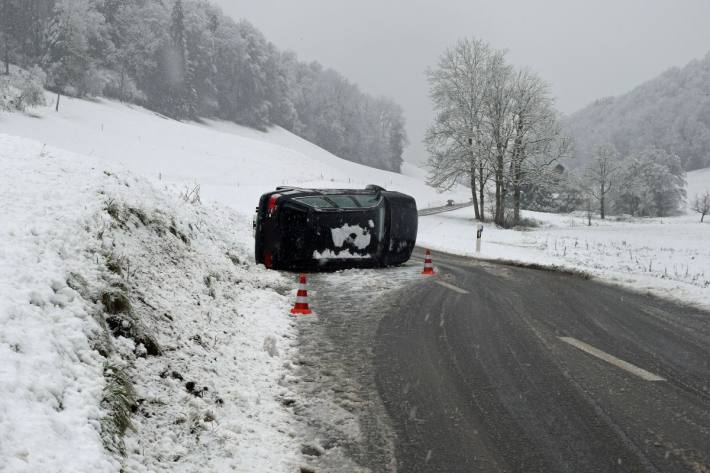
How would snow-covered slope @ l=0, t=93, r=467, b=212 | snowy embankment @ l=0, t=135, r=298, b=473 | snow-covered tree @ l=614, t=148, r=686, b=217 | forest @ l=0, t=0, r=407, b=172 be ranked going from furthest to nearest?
snow-covered tree @ l=614, t=148, r=686, b=217
forest @ l=0, t=0, r=407, b=172
snow-covered slope @ l=0, t=93, r=467, b=212
snowy embankment @ l=0, t=135, r=298, b=473

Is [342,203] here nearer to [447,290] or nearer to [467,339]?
[447,290]

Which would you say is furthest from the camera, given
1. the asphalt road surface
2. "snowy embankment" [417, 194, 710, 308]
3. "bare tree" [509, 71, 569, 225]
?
"bare tree" [509, 71, 569, 225]

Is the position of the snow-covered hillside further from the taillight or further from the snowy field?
the snowy field

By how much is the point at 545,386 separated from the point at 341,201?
7.00 m

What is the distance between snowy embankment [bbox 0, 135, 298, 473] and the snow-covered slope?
69.0 feet

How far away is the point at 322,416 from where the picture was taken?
162 inches

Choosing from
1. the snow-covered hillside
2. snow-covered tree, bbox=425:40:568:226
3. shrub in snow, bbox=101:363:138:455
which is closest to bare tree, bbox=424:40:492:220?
snow-covered tree, bbox=425:40:568:226

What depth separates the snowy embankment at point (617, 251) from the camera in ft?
36.1

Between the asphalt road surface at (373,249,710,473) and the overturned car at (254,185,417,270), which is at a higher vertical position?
the overturned car at (254,185,417,270)

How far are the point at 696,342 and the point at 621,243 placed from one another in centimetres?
2029

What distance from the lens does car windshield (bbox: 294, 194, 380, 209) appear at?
10562mm

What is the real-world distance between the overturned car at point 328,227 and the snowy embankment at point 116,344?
3.02m

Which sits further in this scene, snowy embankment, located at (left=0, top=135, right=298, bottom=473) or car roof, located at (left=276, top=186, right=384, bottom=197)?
car roof, located at (left=276, top=186, right=384, bottom=197)

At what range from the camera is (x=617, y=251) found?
20359mm
